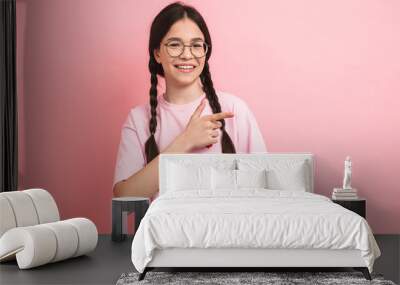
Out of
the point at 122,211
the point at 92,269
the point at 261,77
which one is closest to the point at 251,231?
the point at 92,269

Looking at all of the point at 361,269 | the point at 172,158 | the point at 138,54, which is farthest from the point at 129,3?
the point at 361,269

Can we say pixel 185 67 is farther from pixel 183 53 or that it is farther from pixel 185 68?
pixel 183 53

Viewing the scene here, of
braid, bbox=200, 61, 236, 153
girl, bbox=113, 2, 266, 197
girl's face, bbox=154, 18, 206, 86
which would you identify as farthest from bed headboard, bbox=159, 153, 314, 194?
girl's face, bbox=154, 18, 206, 86

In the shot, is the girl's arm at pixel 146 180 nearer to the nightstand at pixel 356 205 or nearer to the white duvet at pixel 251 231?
the nightstand at pixel 356 205

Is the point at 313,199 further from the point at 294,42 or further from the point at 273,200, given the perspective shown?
the point at 294,42

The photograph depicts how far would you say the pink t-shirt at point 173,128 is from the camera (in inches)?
279

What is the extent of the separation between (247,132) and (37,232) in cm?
268

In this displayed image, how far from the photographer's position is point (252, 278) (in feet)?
16.0

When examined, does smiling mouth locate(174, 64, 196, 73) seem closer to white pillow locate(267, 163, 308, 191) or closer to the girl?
the girl

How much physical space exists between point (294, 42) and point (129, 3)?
177 centimetres

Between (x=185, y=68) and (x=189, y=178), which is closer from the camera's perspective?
(x=189, y=178)

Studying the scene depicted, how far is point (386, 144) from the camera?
279 inches

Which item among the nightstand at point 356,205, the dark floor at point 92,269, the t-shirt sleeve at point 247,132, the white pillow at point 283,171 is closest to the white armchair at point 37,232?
the dark floor at point 92,269

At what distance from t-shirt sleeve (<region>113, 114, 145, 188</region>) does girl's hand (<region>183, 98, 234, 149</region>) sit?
52cm
